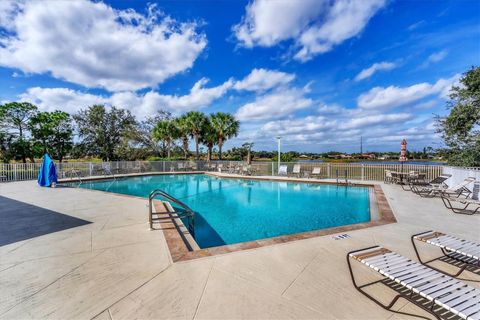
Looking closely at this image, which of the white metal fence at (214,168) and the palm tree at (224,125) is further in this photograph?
the palm tree at (224,125)

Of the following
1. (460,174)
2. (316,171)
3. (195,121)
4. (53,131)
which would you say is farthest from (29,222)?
(53,131)

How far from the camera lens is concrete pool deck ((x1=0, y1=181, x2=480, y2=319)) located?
74.2 inches

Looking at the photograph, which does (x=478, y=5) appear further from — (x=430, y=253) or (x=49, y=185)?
(x=49, y=185)

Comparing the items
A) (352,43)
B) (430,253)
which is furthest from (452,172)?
(352,43)

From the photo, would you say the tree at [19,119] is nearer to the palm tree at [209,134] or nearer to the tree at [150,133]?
the tree at [150,133]

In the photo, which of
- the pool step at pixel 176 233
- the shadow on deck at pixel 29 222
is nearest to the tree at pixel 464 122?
the pool step at pixel 176 233

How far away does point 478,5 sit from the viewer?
7.07 m

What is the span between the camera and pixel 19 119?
20.9 m

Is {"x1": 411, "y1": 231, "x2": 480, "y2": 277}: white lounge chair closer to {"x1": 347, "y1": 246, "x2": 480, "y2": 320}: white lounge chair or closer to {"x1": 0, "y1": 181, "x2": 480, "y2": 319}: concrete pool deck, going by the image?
{"x1": 0, "y1": 181, "x2": 480, "y2": 319}: concrete pool deck

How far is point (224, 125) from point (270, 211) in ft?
56.0

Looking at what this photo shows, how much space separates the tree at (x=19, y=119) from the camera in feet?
66.2

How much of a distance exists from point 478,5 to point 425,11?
1.59 meters

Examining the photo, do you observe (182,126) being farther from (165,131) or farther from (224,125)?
(224,125)

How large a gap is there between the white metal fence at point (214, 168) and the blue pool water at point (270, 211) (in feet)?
7.41
